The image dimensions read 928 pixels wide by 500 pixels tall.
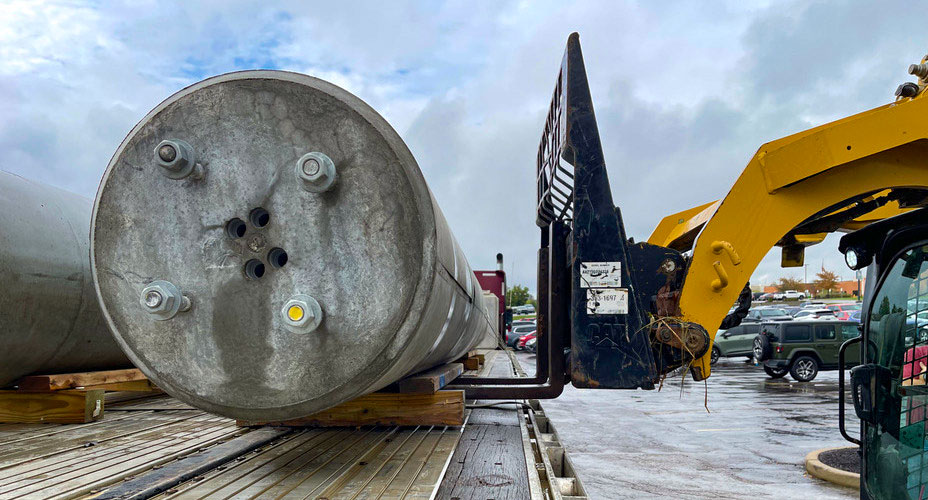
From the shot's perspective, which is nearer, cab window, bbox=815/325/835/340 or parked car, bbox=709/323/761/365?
cab window, bbox=815/325/835/340

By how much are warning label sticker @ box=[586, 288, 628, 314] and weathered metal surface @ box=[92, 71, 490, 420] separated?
1409 millimetres

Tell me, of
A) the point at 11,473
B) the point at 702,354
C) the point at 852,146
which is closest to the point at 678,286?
the point at 702,354

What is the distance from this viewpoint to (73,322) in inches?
173

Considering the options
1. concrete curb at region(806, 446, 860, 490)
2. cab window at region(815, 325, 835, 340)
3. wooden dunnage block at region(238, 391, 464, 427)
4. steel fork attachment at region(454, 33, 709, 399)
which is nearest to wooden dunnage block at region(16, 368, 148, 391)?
wooden dunnage block at region(238, 391, 464, 427)

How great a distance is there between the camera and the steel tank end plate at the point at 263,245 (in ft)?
8.44

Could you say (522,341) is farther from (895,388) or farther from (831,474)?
(895,388)

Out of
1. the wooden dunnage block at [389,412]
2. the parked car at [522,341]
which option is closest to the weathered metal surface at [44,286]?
the wooden dunnage block at [389,412]

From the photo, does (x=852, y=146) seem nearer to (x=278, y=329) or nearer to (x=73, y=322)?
(x=278, y=329)

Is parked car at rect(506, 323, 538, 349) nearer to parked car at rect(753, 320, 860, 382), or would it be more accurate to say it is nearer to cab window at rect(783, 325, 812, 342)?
parked car at rect(753, 320, 860, 382)

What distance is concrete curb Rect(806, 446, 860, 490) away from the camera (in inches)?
267

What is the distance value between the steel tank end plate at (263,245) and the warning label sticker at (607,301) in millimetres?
1576

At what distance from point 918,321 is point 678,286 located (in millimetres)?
1376

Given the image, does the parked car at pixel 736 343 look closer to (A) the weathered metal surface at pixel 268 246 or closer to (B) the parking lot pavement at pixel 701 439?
(B) the parking lot pavement at pixel 701 439

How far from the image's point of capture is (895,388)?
3.00 m
